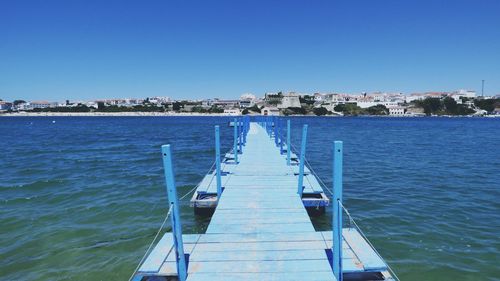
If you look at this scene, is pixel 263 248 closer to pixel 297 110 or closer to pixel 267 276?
pixel 267 276

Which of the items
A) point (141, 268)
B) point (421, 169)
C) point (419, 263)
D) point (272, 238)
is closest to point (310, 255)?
point (272, 238)

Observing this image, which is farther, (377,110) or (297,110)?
(297,110)

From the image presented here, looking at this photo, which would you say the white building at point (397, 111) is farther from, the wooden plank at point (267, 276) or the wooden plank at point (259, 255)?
the wooden plank at point (267, 276)

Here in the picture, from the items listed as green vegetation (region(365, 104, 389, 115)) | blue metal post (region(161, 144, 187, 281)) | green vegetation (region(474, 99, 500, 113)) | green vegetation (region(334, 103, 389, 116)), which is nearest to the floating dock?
blue metal post (region(161, 144, 187, 281))

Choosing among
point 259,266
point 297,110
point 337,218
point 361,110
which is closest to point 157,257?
point 259,266

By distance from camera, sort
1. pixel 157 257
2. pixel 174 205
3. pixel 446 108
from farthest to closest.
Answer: pixel 446 108, pixel 157 257, pixel 174 205

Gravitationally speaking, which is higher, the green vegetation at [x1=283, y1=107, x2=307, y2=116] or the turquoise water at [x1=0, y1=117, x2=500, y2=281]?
the green vegetation at [x1=283, y1=107, x2=307, y2=116]

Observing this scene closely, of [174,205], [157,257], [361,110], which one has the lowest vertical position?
[157,257]

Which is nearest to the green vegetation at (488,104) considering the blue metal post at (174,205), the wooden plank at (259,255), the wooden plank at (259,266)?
the wooden plank at (259,255)

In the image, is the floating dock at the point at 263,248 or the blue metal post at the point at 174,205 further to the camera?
the floating dock at the point at 263,248

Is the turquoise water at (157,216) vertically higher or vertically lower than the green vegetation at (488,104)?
lower

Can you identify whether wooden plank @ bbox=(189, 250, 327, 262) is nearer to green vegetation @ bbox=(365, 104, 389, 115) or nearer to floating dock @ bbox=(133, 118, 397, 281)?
floating dock @ bbox=(133, 118, 397, 281)

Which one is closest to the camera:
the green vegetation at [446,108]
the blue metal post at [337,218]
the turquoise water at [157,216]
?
the blue metal post at [337,218]

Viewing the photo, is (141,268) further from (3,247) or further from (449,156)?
(449,156)
